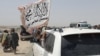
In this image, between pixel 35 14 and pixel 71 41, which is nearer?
pixel 71 41

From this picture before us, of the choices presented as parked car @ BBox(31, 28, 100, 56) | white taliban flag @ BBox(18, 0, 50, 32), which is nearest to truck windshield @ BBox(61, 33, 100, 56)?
parked car @ BBox(31, 28, 100, 56)

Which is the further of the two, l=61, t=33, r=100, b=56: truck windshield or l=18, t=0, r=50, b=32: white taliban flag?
l=18, t=0, r=50, b=32: white taliban flag

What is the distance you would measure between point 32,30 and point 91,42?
3.19 meters

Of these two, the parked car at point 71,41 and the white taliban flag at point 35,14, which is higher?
the white taliban flag at point 35,14

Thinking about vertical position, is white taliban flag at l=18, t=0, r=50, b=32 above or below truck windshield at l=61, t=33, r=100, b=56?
above

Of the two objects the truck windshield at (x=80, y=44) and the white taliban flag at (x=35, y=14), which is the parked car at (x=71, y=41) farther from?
the white taliban flag at (x=35, y=14)

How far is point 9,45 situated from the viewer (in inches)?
784

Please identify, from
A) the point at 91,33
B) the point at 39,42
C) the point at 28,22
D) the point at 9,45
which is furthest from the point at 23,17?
the point at 9,45

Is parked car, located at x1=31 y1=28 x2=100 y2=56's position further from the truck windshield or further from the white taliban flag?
the white taliban flag

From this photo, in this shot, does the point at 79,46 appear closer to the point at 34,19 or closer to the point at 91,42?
the point at 91,42

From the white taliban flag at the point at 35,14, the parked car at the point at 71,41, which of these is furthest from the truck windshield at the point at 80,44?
the white taliban flag at the point at 35,14

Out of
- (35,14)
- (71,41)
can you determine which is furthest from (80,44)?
(35,14)

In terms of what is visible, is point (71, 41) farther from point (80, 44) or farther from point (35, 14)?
point (35, 14)

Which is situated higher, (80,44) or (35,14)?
(35,14)
